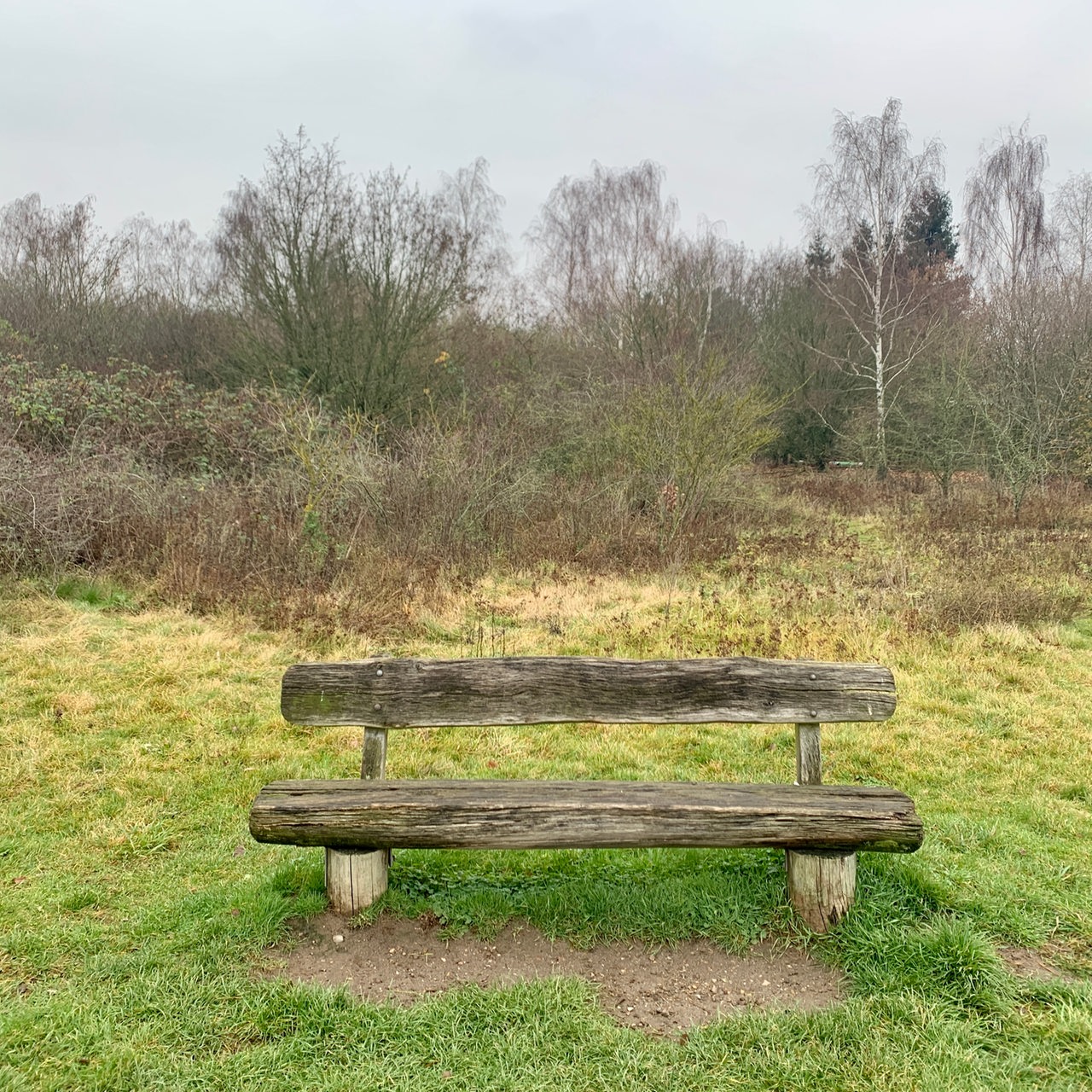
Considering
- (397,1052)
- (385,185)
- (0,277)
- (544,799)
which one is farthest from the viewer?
(0,277)

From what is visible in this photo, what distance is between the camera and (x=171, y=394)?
42.0 feet

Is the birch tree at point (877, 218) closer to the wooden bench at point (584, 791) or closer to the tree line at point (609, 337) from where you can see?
the tree line at point (609, 337)

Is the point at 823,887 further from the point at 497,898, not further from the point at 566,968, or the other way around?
the point at 497,898

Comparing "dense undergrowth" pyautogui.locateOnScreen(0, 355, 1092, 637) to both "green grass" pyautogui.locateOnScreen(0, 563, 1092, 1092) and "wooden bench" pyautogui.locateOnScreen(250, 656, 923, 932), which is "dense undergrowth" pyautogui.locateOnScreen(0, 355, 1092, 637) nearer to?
"green grass" pyautogui.locateOnScreen(0, 563, 1092, 1092)

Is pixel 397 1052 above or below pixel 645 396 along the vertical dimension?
below

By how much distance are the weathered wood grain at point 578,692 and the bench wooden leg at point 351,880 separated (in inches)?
18.2

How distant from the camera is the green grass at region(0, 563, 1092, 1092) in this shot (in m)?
2.16

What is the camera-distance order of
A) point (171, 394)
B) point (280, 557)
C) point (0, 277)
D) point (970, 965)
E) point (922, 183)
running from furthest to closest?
point (922, 183), point (0, 277), point (171, 394), point (280, 557), point (970, 965)

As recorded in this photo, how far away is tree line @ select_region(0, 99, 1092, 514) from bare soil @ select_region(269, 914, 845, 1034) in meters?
10.0

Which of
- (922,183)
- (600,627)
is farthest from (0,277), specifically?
(922,183)

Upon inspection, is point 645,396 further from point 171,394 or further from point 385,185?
point 171,394

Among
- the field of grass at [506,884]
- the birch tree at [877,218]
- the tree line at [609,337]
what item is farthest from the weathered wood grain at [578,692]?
the birch tree at [877,218]

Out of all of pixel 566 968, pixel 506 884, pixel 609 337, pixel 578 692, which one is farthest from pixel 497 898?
pixel 609 337

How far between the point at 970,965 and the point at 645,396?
11.5 meters
